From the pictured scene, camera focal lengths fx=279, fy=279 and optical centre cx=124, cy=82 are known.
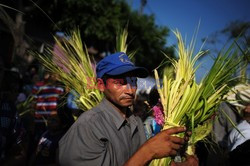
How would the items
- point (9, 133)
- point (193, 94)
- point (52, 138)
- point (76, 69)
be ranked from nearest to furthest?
point (193, 94)
point (9, 133)
point (76, 69)
point (52, 138)

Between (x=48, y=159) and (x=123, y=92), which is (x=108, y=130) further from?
(x=48, y=159)

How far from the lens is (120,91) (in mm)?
1830

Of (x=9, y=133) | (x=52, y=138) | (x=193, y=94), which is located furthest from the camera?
(x=52, y=138)

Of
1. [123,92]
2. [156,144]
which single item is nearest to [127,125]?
[123,92]

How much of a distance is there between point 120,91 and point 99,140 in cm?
41

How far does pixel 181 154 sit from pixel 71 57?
1.83 meters

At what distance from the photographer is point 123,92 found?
1.83 metres

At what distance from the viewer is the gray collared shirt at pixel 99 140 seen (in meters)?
1.45

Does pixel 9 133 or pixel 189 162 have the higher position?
pixel 9 133

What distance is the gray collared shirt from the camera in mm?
1454

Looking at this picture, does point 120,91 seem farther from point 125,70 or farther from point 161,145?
point 161,145

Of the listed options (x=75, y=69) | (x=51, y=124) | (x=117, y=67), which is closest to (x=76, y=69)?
(x=75, y=69)

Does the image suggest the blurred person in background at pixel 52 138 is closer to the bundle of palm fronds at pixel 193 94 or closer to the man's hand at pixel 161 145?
the bundle of palm fronds at pixel 193 94

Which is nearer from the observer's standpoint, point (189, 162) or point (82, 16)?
point (189, 162)
